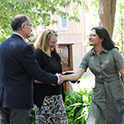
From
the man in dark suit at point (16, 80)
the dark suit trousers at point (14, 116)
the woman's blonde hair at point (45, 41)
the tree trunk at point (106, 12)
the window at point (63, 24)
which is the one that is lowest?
the dark suit trousers at point (14, 116)

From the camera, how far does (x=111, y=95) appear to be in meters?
4.43

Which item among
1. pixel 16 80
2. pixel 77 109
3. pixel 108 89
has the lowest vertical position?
pixel 77 109

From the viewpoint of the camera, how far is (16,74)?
11.2ft

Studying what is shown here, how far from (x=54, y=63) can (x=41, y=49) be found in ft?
1.10

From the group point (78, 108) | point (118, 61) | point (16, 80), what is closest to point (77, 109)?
point (78, 108)

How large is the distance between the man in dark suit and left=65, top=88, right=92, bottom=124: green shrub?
3.14 m

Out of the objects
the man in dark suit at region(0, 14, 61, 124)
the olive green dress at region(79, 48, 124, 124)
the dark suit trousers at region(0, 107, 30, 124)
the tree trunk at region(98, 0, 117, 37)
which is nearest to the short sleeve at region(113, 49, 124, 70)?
the olive green dress at region(79, 48, 124, 124)

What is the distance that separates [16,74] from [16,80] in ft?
0.26

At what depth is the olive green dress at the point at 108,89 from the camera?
4.41 m

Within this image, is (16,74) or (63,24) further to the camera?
(63,24)

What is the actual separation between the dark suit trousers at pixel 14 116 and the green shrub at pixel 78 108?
10.3 ft

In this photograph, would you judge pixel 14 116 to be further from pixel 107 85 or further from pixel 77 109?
pixel 77 109

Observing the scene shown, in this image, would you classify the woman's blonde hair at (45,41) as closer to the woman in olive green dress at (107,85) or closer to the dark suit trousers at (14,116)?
the woman in olive green dress at (107,85)

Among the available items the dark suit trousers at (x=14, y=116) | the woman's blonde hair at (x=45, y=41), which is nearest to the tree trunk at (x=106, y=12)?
the woman's blonde hair at (x=45, y=41)
